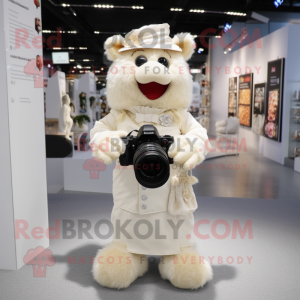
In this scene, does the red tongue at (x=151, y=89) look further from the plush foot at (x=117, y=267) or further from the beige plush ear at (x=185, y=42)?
the plush foot at (x=117, y=267)

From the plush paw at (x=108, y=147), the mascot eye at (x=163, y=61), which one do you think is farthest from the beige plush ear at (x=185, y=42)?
the plush paw at (x=108, y=147)

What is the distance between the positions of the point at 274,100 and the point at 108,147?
19.8 ft

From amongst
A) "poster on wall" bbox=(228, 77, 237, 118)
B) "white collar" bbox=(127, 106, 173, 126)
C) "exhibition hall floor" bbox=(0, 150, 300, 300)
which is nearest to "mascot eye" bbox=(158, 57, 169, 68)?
"white collar" bbox=(127, 106, 173, 126)

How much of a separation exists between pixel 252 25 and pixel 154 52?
10344 millimetres

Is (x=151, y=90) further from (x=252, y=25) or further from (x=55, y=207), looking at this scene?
(x=252, y=25)

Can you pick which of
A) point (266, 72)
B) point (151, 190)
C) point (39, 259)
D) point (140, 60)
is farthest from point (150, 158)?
point (266, 72)

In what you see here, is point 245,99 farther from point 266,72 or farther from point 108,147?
point 108,147

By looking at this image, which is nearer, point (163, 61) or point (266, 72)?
point (163, 61)

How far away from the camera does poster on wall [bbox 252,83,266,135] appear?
7824 mm

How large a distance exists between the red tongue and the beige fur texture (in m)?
0.02

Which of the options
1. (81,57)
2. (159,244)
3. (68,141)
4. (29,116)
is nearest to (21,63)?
(29,116)

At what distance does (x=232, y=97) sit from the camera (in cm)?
1073

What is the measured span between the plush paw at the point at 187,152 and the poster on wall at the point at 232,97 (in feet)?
29.3

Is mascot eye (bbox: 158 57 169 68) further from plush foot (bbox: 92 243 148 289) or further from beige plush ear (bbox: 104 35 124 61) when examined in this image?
plush foot (bbox: 92 243 148 289)
